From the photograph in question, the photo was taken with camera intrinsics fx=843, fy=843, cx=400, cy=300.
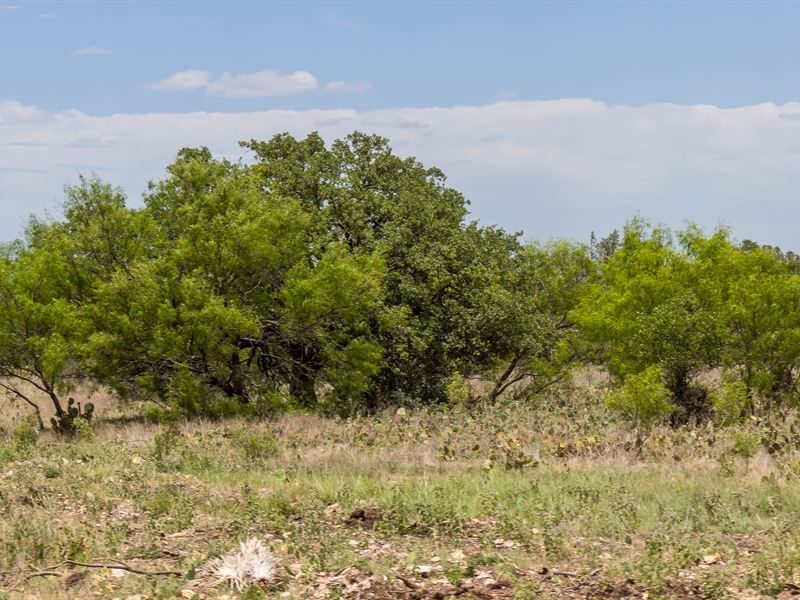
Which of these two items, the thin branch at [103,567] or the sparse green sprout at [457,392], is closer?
the thin branch at [103,567]

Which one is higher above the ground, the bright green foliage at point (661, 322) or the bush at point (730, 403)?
the bright green foliage at point (661, 322)

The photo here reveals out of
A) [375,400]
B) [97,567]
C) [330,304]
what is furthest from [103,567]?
[375,400]

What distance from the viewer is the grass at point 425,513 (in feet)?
27.3

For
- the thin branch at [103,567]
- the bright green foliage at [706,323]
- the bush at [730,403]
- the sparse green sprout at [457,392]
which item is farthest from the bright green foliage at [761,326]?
the thin branch at [103,567]

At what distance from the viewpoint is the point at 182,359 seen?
24.0 m

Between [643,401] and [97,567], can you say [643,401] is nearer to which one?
[643,401]

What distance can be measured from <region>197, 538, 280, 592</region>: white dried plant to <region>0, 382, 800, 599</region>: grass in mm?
134

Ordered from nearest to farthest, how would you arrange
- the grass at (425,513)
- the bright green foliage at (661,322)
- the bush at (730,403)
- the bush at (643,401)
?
1. the grass at (425,513)
2. the bush at (643,401)
3. the bush at (730,403)
4. the bright green foliage at (661,322)

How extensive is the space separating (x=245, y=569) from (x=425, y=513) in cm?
292

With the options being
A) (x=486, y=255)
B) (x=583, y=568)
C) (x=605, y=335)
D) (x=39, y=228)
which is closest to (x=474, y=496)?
(x=583, y=568)

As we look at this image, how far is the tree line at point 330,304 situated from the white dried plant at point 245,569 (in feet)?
42.6

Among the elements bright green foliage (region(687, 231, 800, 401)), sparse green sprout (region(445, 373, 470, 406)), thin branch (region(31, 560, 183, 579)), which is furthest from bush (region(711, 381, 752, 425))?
thin branch (region(31, 560, 183, 579))

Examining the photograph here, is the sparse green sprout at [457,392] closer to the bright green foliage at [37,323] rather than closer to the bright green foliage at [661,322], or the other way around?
the bright green foliage at [661,322]

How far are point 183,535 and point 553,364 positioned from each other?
22.1m
